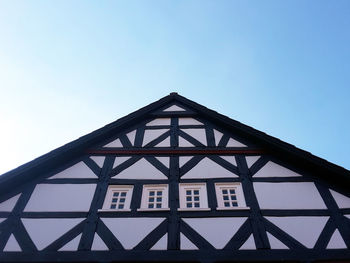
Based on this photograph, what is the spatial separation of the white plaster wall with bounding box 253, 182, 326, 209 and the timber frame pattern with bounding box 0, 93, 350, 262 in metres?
0.16

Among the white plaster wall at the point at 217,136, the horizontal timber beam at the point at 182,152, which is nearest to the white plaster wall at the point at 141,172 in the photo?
the horizontal timber beam at the point at 182,152

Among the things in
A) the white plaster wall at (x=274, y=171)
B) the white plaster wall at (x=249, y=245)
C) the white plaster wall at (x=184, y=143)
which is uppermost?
the white plaster wall at (x=184, y=143)

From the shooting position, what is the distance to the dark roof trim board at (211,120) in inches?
326

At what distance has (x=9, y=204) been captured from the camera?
7.98 meters

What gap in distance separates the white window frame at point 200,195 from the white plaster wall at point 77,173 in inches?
103

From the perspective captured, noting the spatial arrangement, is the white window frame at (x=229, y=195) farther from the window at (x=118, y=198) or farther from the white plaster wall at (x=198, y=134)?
the window at (x=118, y=198)

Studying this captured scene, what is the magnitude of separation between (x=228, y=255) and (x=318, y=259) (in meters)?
1.96

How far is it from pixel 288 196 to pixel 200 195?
2.36 metres

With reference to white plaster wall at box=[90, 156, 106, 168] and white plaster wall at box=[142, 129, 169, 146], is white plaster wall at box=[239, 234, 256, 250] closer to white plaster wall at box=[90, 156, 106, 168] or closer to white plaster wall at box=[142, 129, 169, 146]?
white plaster wall at box=[142, 129, 169, 146]

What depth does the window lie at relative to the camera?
7.87m

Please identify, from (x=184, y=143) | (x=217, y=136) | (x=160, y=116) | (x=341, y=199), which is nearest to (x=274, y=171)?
(x=341, y=199)

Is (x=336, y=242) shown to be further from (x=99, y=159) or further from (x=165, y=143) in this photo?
(x=99, y=159)

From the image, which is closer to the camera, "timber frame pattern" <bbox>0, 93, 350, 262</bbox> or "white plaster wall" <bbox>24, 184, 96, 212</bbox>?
"timber frame pattern" <bbox>0, 93, 350, 262</bbox>

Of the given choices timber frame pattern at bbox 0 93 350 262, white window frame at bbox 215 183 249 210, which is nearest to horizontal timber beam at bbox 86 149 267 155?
timber frame pattern at bbox 0 93 350 262
